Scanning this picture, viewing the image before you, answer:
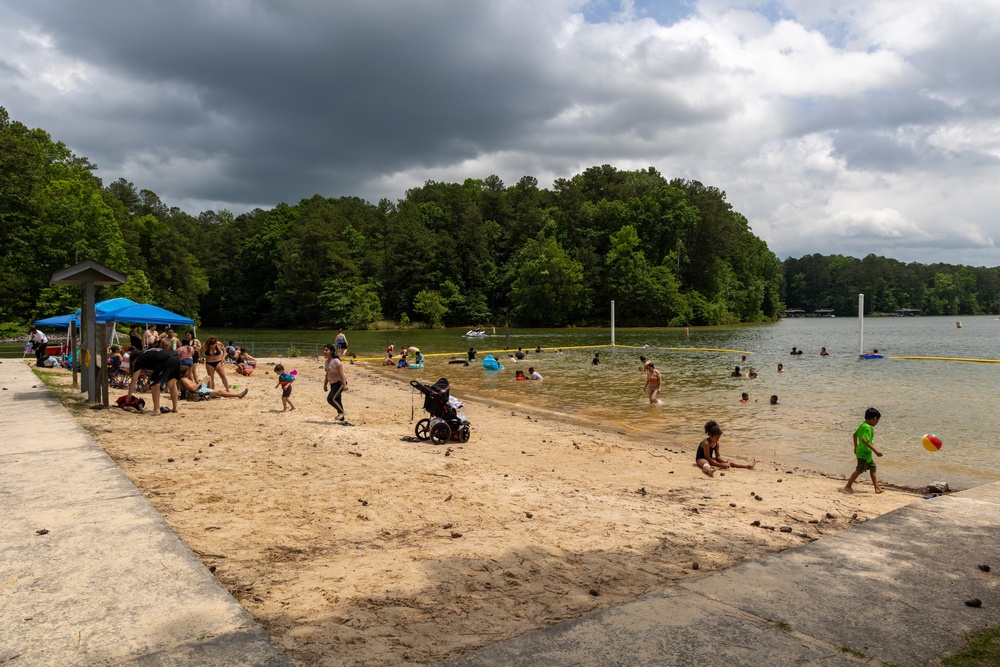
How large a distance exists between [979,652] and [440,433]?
8.94 metres

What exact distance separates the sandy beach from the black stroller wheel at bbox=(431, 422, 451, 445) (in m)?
0.31

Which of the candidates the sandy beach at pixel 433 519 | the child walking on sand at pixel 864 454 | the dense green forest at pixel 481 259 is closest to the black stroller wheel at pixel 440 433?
the sandy beach at pixel 433 519

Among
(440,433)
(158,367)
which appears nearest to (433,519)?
(440,433)

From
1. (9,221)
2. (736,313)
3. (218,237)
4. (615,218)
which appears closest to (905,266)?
(736,313)

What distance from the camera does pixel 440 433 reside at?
11516 mm

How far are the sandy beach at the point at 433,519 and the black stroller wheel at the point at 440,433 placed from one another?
312mm

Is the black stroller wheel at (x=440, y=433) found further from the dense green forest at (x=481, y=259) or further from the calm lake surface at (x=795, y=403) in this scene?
the dense green forest at (x=481, y=259)

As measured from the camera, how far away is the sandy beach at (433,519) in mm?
4020

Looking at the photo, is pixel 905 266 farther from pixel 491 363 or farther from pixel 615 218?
pixel 491 363

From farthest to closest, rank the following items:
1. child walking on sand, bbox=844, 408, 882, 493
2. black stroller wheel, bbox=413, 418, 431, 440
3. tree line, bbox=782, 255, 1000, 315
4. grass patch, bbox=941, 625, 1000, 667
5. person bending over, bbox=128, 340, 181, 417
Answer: tree line, bbox=782, 255, 1000, 315 → person bending over, bbox=128, 340, 181, 417 → black stroller wheel, bbox=413, 418, 431, 440 → child walking on sand, bbox=844, 408, 882, 493 → grass patch, bbox=941, 625, 1000, 667

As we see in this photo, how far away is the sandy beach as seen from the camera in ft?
13.2

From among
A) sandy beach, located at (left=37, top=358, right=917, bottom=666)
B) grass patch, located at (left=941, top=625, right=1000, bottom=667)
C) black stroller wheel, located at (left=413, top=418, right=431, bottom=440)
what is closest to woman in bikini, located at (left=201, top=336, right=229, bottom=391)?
sandy beach, located at (left=37, top=358, right=917, bottom=666)

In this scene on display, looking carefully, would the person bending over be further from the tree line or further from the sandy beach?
the tree line

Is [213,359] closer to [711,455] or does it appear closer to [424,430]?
[424,430]
